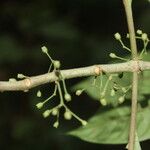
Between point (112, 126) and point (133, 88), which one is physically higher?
point (112, 126)

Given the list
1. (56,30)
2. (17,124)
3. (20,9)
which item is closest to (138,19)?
(56,30)

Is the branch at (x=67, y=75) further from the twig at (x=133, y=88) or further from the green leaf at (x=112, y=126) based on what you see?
the green leaf at (x=112, y=126)

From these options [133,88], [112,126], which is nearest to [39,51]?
[112,126]

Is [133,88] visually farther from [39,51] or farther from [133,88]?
[39,51]

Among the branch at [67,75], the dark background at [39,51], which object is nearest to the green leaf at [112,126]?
the branch at [67,75]

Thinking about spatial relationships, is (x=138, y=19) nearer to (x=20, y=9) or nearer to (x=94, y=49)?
(x=94, y=49)
